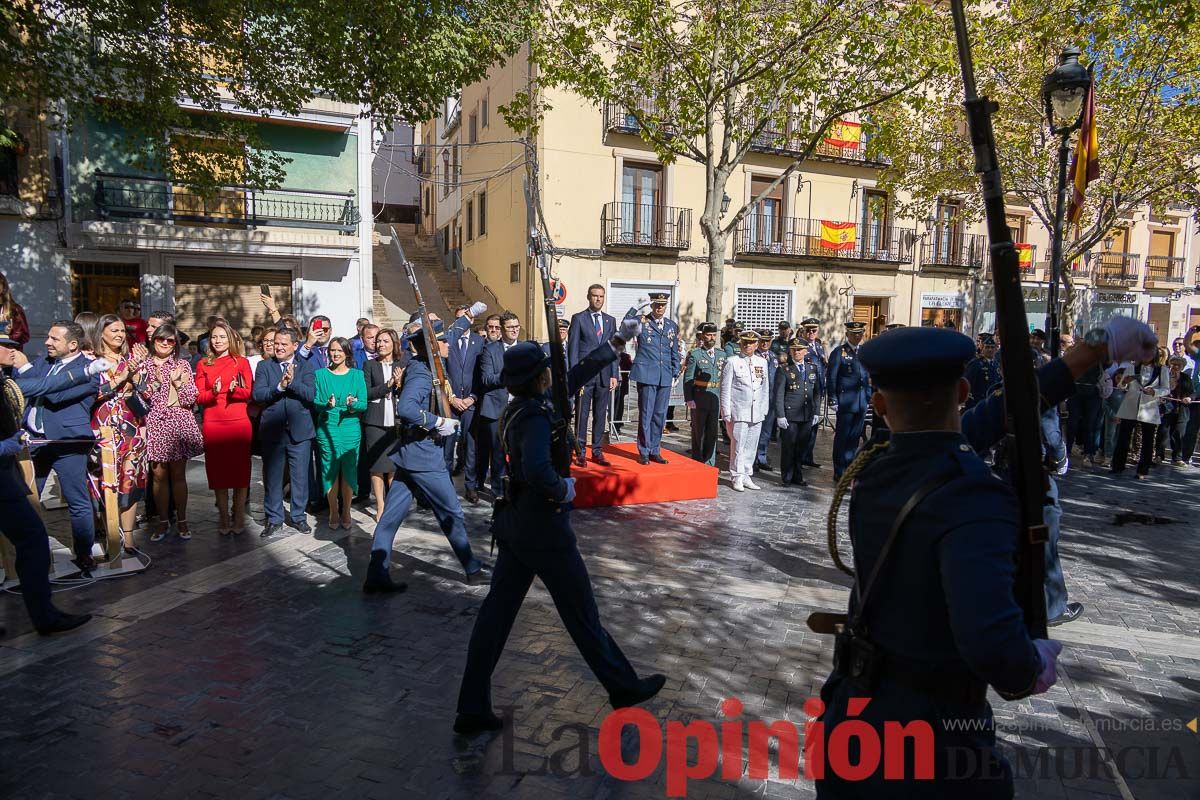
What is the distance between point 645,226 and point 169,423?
1804 centimetres

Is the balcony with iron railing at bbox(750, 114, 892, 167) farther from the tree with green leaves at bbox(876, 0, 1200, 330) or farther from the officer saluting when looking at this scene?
the officer saluting

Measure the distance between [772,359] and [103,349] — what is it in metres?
9.13

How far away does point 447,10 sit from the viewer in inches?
374

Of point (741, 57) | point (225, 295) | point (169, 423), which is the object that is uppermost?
point (741, 57)

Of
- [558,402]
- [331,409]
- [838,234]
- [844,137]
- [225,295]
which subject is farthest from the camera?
[838,234]

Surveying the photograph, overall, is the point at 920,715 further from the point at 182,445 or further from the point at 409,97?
the point at 409,97

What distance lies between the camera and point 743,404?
9.20 m

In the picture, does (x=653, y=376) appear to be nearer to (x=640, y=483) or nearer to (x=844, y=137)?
(x=640, y=483)

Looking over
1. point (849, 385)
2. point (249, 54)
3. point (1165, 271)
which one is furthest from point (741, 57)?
point (1165, 271)

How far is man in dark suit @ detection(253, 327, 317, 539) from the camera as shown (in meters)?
7.34

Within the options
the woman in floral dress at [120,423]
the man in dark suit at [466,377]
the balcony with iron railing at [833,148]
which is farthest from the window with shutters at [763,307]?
the woman in floral dress at [120,423]

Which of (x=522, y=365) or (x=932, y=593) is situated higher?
(x=522, y=365)

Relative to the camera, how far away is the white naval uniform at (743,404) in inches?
362

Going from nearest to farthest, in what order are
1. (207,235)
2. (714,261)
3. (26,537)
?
(26,537) → (714,261) → (207,235)
